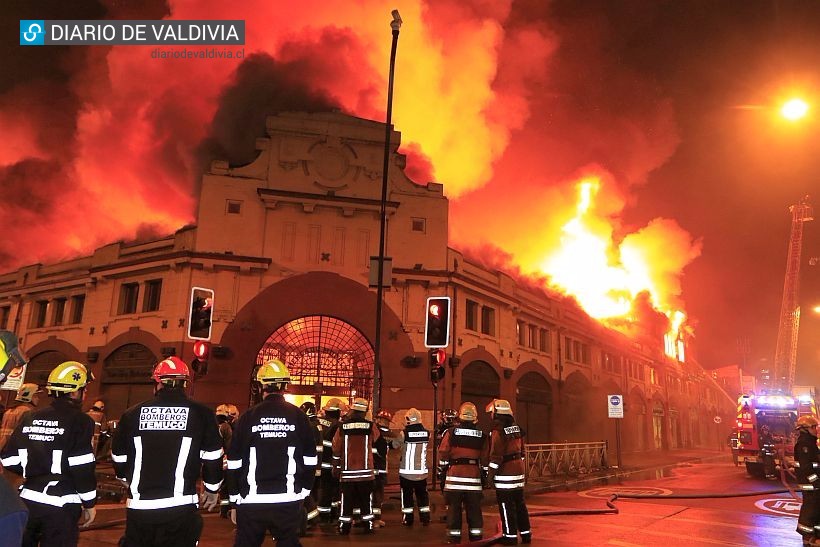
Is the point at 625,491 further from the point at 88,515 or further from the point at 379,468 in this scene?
the point at 88,515

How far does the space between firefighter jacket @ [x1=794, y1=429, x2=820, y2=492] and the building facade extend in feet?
44.9

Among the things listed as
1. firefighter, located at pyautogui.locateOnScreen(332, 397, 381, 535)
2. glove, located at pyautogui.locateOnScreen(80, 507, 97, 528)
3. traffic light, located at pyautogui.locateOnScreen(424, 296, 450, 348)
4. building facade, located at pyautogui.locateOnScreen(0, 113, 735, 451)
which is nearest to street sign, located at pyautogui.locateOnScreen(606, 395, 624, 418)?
building facade, located at pyautogui.locateOnScreen(0, 113, 735, 451)

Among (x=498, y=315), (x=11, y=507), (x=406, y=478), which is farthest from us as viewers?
(x=498, y=315)

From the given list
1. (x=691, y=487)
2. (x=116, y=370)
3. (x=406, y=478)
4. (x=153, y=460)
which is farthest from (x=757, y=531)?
(x=116, y=370)

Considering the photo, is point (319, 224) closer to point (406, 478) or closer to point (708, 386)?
point (406, 478)

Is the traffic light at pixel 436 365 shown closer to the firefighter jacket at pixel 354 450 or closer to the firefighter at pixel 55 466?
the firefighter jacket at pixel 354 450

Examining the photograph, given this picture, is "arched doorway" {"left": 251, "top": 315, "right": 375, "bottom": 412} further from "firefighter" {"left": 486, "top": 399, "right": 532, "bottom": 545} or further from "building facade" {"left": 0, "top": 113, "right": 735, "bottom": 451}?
"firefighter" {"left": 486, "top": 399, "right": 532, "bottom": 545}

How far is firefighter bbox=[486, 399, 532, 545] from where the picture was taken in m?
8.36

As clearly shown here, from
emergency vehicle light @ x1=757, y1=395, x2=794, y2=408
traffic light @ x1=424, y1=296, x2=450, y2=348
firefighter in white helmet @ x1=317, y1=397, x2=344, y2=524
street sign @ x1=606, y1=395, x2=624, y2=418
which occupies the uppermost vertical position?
traffic light @ x1=424, y1=296, x2=450, y2=348

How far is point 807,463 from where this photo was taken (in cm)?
881

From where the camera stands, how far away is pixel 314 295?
69.9 ft

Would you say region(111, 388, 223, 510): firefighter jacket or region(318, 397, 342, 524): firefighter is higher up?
region(111, 388, 223, 510): firefighter jacket

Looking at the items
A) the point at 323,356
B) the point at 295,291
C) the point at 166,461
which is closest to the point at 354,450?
the point at 166,461

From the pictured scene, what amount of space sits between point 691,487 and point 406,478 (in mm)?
10330
